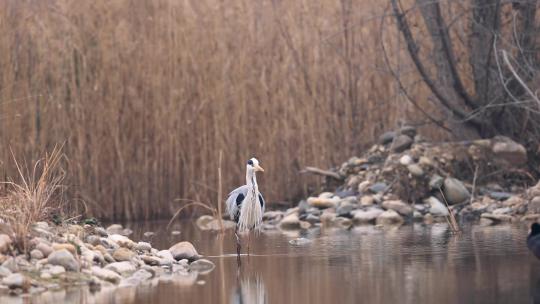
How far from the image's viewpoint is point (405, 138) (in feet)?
51.4

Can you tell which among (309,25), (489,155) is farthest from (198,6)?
(489,155)

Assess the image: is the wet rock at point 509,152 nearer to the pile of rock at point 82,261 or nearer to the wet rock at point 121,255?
the pile of rock at point 82,261

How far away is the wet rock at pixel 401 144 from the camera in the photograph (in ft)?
51.2

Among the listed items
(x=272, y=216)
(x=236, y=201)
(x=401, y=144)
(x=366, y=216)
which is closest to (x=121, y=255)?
(x=236, y=201)

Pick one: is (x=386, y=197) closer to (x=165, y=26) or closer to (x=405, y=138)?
(x=405, y=138)

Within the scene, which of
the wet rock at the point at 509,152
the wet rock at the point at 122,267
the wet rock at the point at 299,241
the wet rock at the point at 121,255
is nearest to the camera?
the wet rock at the point at 122,267

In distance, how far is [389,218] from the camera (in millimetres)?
14211

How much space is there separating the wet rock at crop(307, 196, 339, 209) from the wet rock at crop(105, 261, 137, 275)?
5.80m

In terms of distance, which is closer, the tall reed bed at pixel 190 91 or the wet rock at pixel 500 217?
the wet rock at pixel 500 217

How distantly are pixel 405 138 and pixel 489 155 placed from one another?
1.22m

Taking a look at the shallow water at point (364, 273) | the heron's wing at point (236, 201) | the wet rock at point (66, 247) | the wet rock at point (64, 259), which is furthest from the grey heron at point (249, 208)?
the wet rock at point (64, 259)

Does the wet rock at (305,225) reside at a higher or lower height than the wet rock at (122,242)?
lower

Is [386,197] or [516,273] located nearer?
[516,273]

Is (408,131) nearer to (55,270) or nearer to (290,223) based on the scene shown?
(290,223)
